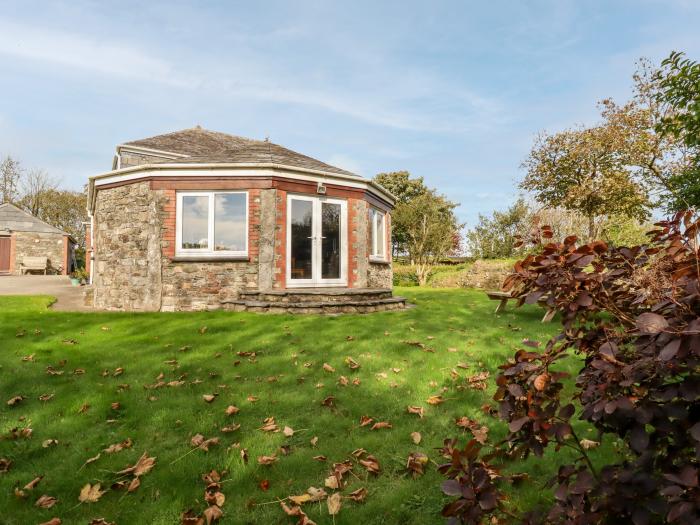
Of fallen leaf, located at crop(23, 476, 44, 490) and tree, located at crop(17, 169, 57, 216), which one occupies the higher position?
tree, located at crop(17, 169, 57, 216)

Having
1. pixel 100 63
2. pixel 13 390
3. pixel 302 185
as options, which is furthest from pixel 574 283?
pixel 100 63

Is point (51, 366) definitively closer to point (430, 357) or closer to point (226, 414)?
point (226, 414)

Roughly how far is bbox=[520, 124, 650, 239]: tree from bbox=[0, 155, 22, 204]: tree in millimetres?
49467

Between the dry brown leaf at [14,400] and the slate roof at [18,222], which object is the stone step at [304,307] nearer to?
the dry brown leaf at [14,400]

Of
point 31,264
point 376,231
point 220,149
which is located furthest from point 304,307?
point 31,264

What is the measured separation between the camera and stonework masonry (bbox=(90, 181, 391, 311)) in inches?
439

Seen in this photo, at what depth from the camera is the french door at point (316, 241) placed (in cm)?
1179

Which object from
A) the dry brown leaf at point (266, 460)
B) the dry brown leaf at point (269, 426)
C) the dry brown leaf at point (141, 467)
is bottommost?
the dry brown leaf at point (141, 467)

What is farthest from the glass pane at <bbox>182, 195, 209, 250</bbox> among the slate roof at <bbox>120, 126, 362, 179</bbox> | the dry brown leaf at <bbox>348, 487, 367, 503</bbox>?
the dry brown leaf at <bbox>348, 487, 367, 503</bbox>

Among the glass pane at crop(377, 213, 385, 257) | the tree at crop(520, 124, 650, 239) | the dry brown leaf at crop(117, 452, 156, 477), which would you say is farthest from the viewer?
the tree at crop(520, 124, 650, 239)

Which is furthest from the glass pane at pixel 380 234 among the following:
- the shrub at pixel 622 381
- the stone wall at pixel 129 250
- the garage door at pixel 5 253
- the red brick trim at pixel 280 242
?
the garage door at pixel 5 253

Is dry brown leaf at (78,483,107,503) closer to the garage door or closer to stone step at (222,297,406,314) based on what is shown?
stone step at (222,297,406,314)

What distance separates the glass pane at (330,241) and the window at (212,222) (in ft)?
7.50

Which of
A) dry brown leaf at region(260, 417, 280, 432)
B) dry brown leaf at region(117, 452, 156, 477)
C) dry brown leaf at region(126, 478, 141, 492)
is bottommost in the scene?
dry brown leaf at region(126, 478, 141, 492)
